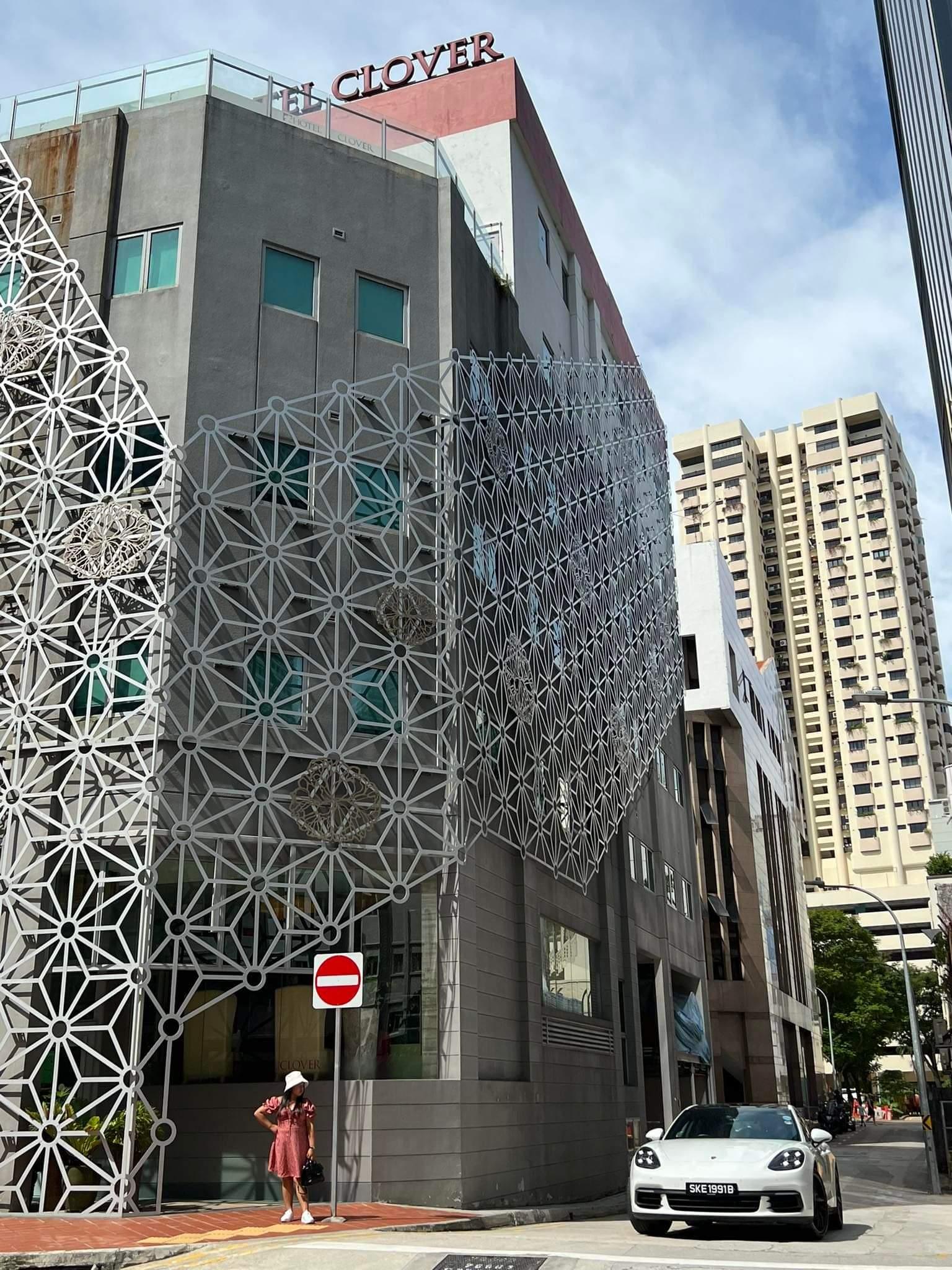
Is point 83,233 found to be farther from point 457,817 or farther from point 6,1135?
point 6,1135

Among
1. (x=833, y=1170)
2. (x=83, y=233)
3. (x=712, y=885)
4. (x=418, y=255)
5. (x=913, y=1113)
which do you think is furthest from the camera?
(x=913, y=1113)

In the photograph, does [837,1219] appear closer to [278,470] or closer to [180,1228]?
[180,1228]

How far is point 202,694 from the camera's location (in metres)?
18.4

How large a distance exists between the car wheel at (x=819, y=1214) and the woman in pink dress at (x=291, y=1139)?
218 inches

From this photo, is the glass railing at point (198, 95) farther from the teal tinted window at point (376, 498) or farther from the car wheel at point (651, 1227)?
the car wheel at point (651, 1227)

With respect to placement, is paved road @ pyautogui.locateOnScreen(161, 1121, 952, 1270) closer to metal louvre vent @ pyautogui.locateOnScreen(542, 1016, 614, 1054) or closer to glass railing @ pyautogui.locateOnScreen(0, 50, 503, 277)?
metal louvre vent @ pyautogui.locateOnScreen(542, 1016, 614, 1054)

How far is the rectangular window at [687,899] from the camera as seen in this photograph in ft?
133

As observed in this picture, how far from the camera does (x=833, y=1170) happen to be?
14.3 meters

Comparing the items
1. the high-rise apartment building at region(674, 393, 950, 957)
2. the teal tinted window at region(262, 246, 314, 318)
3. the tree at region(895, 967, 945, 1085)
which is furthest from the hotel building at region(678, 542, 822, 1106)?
the high-rise apartment building at region(674, 393, 950, 957)


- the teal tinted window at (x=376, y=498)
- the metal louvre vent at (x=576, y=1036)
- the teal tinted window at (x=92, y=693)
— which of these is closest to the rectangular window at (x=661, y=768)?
the metal louvre vent at (x=576, y=1036)

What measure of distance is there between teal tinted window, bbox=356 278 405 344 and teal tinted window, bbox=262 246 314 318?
3.19 ft

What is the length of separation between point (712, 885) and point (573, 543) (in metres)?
34.4

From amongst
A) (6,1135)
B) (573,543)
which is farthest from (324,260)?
(6,1135)

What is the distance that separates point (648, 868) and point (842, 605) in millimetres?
110477
